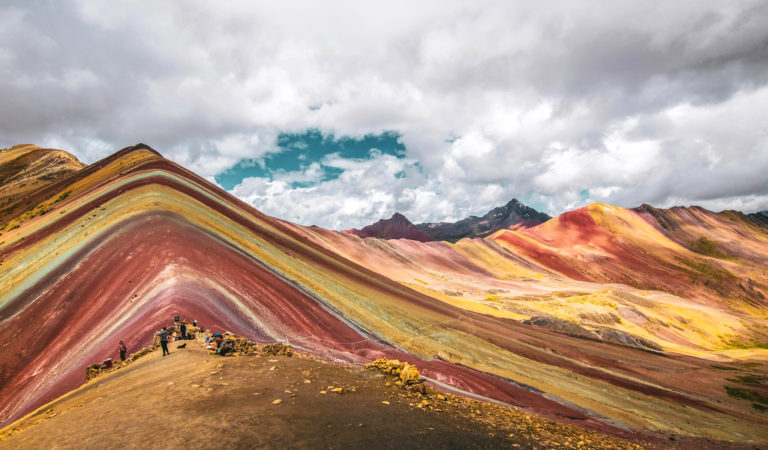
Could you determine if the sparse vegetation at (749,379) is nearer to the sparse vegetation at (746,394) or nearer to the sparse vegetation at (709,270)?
the sparse vegetation at (746,394)

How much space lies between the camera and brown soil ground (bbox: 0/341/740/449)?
7922mm

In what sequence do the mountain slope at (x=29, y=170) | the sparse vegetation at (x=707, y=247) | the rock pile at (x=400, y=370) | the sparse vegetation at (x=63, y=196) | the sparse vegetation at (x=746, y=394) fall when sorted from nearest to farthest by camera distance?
the rock pile at (x=400, y=370) → the sparse vegetation at (x=746, y=394) → the sparse vegetation at (x=63, y=196) → the mountain slope at (x=29, y=170) → the sparse vegetation at (x=707, y=247)

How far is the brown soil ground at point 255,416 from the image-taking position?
26.0 ft

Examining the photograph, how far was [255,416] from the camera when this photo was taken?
8.74m

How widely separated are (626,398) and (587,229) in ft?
516

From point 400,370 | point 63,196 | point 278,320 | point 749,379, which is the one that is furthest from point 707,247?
point 63,196

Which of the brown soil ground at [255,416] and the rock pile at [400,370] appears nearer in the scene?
the brown soil ground at [255,416]

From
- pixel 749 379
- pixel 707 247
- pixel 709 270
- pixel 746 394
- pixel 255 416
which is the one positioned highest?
pixel 707 247

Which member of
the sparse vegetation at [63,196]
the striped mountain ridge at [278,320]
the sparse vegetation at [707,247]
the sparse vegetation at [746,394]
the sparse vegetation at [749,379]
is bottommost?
the sparse vegetation at [749,379]

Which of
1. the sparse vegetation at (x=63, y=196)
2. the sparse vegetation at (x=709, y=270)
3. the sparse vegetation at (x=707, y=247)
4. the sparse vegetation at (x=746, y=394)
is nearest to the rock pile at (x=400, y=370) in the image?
the sparse vegetation at (x=746, y=394)

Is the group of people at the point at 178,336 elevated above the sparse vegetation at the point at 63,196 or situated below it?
below

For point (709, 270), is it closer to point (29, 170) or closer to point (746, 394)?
point (746, 394)

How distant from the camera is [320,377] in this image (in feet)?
41.0

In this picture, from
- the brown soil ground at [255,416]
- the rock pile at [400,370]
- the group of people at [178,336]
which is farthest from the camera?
the group of people at [178,336]
